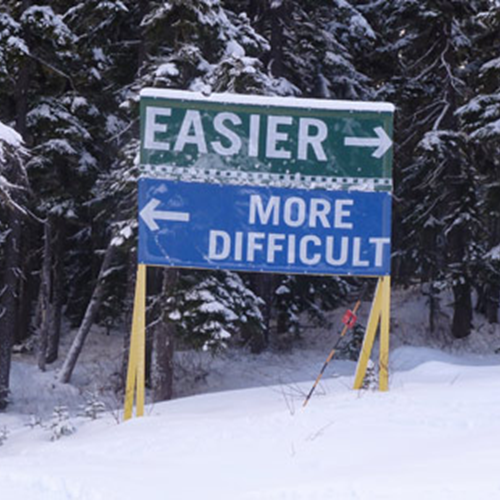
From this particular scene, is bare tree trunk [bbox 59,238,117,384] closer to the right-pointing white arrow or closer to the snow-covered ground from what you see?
the snow-covered ground

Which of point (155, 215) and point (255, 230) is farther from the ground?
point (155, 215)

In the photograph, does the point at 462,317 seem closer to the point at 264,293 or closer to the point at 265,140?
the point at 264,293

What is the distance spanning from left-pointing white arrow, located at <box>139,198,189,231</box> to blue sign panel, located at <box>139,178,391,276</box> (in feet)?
0.04

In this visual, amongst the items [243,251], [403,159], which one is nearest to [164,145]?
[243,251]

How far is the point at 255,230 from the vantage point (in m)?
9.19

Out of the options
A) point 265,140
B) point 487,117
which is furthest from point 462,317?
point 265,140

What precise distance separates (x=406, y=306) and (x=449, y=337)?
490cm

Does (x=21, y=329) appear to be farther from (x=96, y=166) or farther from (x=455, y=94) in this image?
(x=455, y=94)

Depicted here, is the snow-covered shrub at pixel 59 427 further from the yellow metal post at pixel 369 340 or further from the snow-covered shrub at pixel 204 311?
the snow-covered shrub at pixel 204 311

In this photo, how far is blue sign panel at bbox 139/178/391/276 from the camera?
360 inches

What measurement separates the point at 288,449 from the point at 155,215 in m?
3.86

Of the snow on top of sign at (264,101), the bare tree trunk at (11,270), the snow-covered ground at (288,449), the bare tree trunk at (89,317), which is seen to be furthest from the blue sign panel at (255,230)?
the bare tree trunk at (89,317)

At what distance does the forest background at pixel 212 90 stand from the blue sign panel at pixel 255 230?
4.96 metres

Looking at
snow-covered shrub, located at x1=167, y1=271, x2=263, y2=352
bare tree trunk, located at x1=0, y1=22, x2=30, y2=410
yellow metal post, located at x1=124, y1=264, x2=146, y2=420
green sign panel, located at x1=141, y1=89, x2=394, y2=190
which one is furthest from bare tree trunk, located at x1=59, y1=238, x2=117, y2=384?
green sign panel, located at x1=141, y1=89, x2=394, y2=190
